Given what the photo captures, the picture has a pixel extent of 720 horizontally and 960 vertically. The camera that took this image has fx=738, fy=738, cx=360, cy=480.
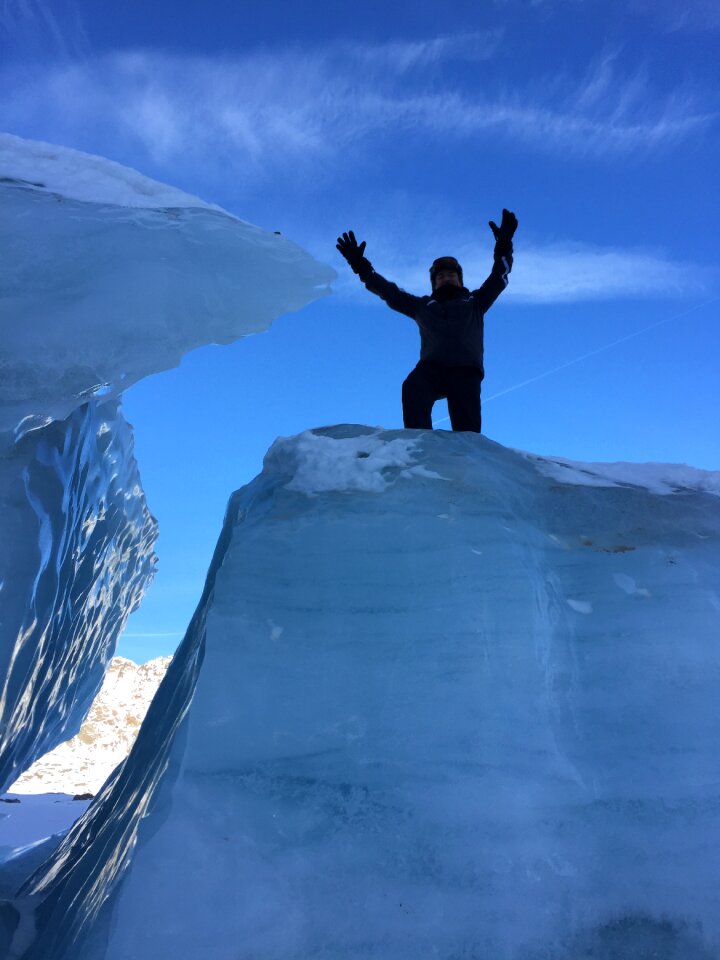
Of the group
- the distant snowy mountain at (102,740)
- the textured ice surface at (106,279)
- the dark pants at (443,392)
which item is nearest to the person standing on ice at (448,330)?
the dark pants at (443,392)

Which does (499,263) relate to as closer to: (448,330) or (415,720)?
(448,330)

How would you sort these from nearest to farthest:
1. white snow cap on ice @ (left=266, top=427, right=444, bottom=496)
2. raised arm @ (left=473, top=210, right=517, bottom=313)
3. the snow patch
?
the snow patch
white snow cap on ice @ (left=266, top=427, right=444, bottom=496)
raised arm @ (left=473, top=210, right=517, bottom=313)

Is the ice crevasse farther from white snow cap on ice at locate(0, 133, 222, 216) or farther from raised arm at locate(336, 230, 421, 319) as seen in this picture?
raised arm at locate(336, 230, 421, 319)

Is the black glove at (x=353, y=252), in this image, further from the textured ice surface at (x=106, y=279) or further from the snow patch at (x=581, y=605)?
the snow patch at (x=581, y=605)

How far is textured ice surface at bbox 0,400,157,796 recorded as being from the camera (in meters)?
3.01

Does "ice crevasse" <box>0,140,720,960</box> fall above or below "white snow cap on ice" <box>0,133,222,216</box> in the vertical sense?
below

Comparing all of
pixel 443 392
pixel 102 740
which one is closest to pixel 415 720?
pixel 443 392

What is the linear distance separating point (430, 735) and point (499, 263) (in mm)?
2338

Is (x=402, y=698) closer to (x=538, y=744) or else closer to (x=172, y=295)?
(x=538, y=744)

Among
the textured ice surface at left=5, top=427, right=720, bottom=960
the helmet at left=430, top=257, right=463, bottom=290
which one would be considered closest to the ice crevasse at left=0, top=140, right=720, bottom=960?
the textured ice surface at left=5, top=427, right=720, bottom=960

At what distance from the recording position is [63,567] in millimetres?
3914

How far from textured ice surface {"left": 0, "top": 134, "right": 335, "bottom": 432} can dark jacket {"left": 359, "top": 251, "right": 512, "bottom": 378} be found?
655 mm

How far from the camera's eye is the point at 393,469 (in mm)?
2682

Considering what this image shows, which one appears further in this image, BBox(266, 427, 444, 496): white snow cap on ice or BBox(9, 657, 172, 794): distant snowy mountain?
BBox(9, 657, 172, 794): distant snowy mountain
